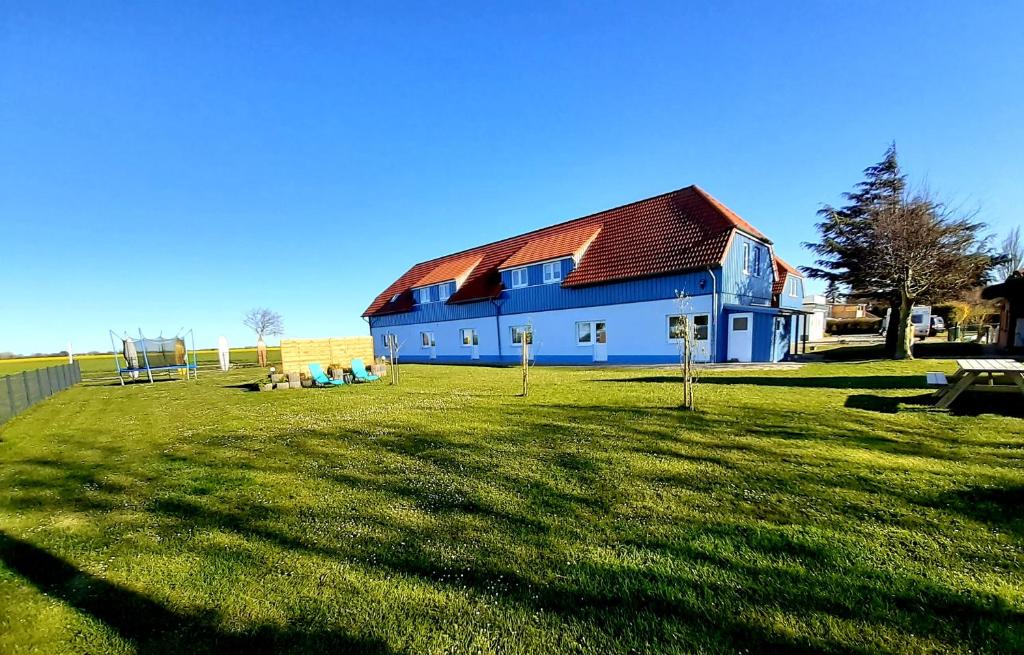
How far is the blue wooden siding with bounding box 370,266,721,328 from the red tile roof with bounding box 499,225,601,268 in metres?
0.72

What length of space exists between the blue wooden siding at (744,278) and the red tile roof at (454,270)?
18.0m

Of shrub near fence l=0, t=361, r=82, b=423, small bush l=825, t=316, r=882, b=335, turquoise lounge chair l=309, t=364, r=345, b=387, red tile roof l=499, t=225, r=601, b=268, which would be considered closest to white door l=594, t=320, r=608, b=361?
red tile roof l=499, t=225, r=601, b=268

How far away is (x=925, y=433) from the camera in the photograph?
19.6ft

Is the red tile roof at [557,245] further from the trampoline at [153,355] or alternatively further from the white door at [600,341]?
the trampoline at [153,355]

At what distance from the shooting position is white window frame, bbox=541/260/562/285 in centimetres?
2303

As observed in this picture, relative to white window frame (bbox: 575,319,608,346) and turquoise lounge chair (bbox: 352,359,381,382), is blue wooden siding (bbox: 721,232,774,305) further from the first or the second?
turquoise lounge chair (bbox: 352,359,381,382)

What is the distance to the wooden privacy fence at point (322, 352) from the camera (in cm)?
1619

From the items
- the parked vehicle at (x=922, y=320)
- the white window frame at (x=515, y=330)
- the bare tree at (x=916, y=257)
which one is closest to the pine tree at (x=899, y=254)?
the bare tree at (x=916, y=257)

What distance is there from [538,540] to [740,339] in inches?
692

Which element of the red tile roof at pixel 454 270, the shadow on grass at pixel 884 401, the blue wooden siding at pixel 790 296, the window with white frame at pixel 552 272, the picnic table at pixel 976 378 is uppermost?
the red tile roof at pixel 454 270

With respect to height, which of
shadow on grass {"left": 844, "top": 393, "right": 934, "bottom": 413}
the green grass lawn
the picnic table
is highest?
the picnic table

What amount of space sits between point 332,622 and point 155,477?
4827 mm

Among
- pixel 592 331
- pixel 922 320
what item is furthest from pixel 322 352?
pixel 922 320

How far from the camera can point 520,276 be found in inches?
978
